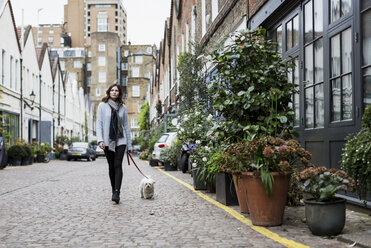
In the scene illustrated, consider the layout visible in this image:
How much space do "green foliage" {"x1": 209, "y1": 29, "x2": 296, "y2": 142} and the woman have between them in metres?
1.90

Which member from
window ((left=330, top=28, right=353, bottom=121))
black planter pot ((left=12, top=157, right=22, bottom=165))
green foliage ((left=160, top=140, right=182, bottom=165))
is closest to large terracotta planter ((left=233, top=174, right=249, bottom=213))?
window ((left=330, top=28, right=353, bottom=121))

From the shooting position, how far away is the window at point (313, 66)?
776 centimetres

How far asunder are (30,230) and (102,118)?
290 centimetres

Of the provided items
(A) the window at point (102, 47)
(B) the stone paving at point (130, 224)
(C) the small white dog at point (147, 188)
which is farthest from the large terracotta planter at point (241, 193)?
(A) the window at point (102, 47)

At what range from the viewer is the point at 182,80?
17453mm

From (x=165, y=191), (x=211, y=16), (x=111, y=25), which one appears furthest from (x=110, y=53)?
(x=165, y=191)

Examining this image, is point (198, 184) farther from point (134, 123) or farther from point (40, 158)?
point (134, 123)

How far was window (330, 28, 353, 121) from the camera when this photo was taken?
6707 millimetres

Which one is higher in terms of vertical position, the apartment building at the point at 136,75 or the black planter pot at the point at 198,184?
the apartment building at the point at 136,75

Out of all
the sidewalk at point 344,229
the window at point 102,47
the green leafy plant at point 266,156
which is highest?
the window at point 102,47

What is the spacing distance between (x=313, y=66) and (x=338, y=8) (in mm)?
1239

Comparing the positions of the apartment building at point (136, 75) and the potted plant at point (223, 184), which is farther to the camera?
the apartment building at point (136, 75)

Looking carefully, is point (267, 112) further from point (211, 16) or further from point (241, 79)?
point (211, 16)

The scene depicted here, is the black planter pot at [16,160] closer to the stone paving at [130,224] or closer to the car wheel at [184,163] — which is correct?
the car wheel at [184,163]
